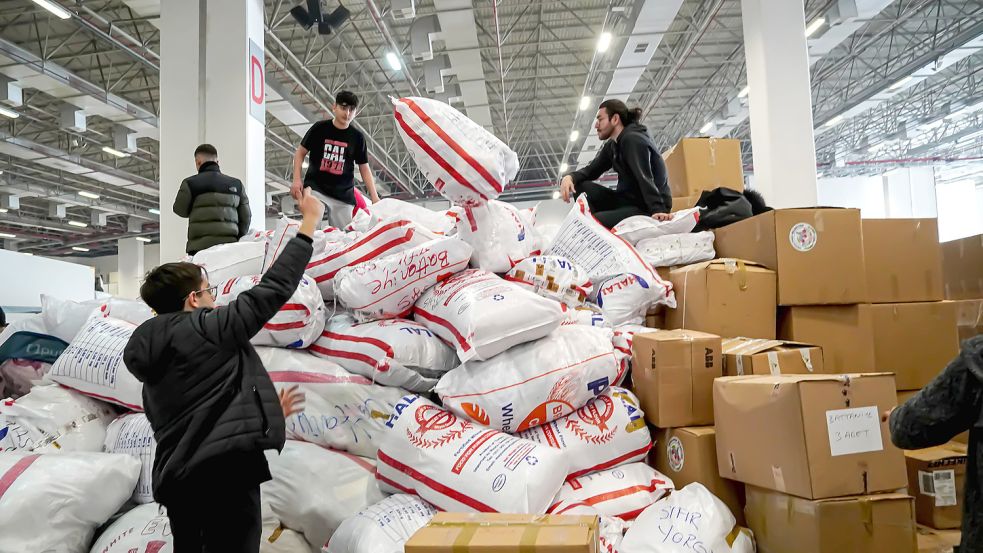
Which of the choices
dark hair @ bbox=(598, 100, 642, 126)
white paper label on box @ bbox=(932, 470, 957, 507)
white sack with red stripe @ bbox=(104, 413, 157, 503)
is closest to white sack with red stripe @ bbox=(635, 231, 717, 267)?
dark hair @ bbox=(598, 100, 642, 126)

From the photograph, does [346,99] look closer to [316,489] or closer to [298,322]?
[298,322]

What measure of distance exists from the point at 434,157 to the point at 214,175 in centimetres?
244

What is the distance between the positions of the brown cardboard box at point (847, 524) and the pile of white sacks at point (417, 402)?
6.2 inches

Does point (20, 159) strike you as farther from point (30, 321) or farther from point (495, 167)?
point (495, 167)

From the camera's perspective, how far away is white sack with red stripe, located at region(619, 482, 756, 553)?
1.62 metres

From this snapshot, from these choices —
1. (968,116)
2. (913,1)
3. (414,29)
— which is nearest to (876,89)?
(913,1)

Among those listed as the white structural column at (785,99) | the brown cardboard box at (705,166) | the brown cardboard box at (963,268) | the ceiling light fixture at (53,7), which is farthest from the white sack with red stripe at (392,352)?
the ceiling light fixture at (53,7)

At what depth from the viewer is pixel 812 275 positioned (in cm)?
246

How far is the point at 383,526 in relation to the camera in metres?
1.71

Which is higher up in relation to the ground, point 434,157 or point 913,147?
point 913,147

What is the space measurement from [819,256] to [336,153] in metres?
2.76

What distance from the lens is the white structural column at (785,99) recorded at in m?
5.97

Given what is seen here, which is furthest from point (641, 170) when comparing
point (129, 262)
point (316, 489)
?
point (129, 262)

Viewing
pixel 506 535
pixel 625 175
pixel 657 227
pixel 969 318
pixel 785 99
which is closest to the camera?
pixel 506 535
